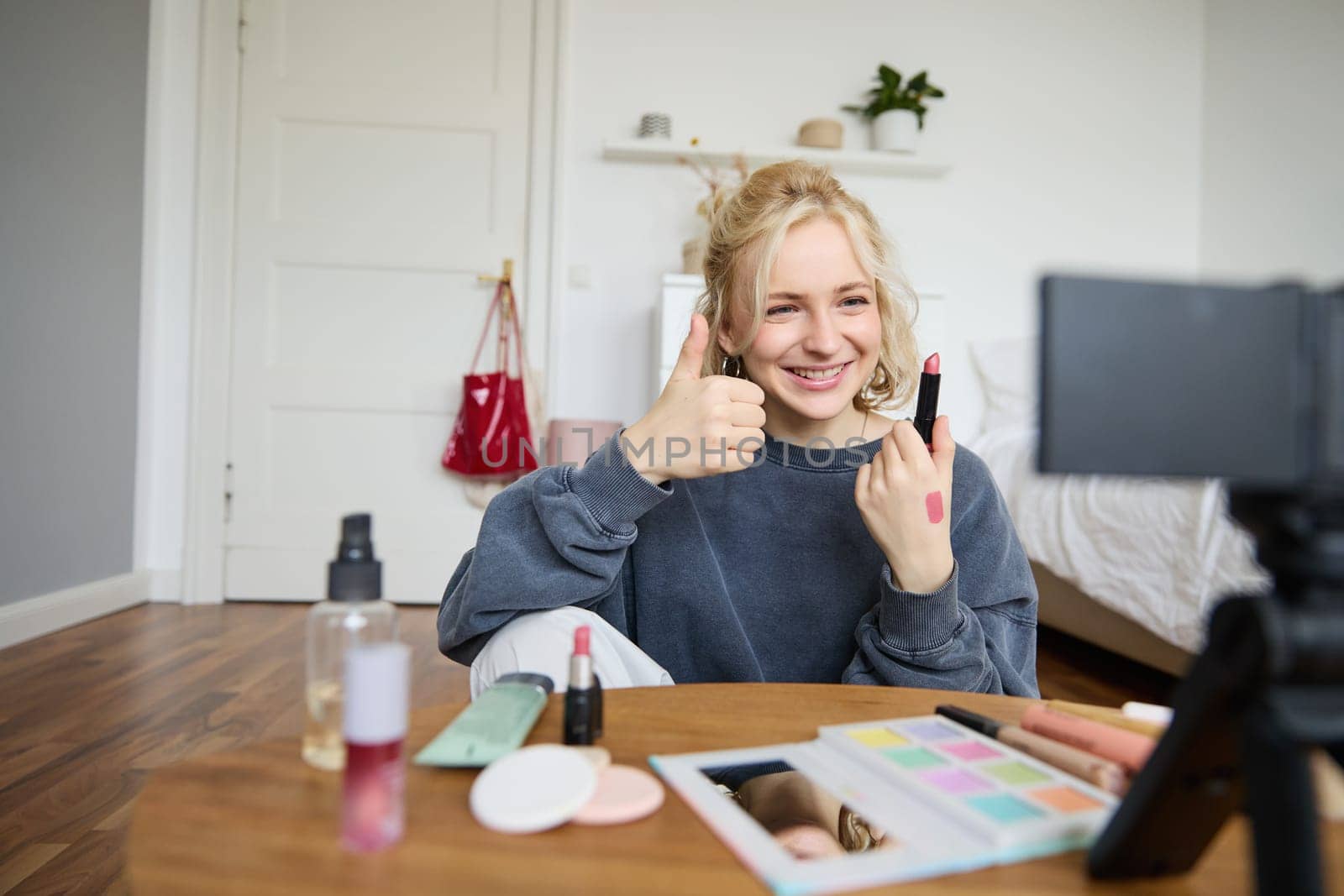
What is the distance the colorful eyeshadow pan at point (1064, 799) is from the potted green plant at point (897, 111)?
9.10 ft


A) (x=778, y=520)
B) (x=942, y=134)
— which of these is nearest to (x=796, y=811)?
(x=778, y=520)

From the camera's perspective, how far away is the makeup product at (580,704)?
1.62 feet

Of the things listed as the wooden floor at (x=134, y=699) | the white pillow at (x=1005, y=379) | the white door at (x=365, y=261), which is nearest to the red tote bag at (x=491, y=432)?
the white door at (x=365, y=261)

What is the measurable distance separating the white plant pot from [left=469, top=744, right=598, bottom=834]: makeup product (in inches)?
111

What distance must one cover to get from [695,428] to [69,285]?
2.32 meters

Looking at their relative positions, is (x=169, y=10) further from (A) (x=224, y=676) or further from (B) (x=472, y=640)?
(B) (x=472, y=640)

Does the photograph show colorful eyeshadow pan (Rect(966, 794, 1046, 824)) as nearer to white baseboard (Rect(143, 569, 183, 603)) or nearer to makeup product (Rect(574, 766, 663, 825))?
makeup product (Rect(574, 766, 663, 825))

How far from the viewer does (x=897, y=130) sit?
2.88 metres

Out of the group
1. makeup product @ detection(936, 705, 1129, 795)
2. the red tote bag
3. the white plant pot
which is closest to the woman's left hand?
makeup product @ detection(936, 705, 1129, 795)

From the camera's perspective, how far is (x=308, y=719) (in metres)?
0.48

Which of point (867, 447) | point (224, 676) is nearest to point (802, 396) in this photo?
point (867, 447)

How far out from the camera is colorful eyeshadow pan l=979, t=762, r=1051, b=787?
1.46 feet

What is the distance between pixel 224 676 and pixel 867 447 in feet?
5.25

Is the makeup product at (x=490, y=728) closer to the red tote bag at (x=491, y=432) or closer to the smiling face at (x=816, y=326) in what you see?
the smiling face at (x=816, y=326)
